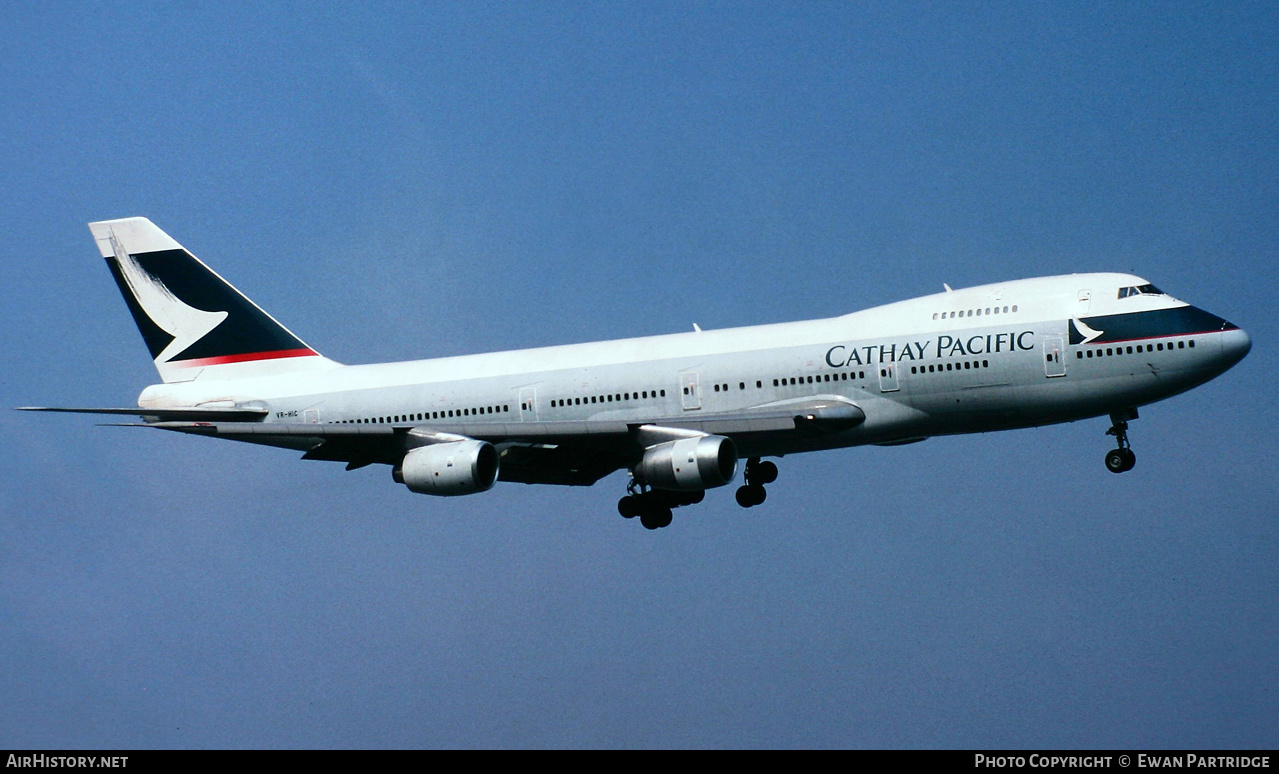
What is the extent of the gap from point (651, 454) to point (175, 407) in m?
20.6

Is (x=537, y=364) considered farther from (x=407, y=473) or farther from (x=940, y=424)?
(x=940, y=424)

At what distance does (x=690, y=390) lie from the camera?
1865 inches

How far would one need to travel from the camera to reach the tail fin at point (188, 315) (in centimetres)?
5628

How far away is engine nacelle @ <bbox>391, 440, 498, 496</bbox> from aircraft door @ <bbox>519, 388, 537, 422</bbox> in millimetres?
2613

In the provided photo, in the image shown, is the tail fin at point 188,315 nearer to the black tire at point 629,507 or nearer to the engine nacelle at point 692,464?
the black tire at point 629,507

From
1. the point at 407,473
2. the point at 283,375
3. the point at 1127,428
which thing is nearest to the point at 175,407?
the point at 283,375

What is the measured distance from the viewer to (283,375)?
182 ft

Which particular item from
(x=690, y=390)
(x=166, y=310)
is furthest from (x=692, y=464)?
(x=166, y=310)

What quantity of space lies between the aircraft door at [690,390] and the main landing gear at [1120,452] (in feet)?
41.3

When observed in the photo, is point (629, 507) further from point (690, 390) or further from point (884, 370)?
point (884, 370)

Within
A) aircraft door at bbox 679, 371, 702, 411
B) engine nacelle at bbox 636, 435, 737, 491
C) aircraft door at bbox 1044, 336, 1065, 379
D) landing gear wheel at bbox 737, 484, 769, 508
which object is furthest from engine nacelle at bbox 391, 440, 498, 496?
aircraft door at bbox 1044, 336, 1065, 379

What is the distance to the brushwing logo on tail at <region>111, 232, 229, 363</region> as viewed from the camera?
5684 cm

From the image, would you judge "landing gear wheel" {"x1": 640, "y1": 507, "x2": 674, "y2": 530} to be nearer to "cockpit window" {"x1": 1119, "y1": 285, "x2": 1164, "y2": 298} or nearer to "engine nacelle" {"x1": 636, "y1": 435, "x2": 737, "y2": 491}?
"engine nacelle" {"x1": 636, "y1": 435, "x2": 737, "y2": 491}
